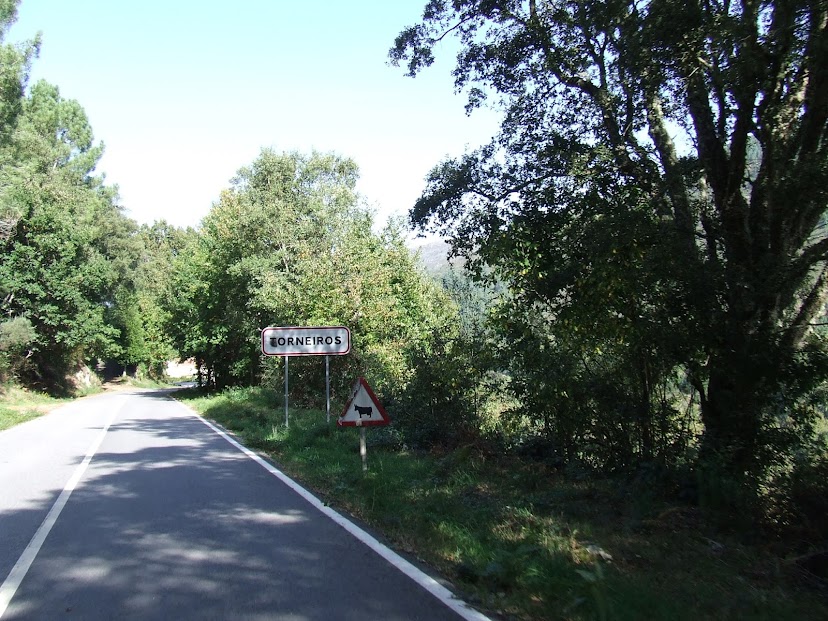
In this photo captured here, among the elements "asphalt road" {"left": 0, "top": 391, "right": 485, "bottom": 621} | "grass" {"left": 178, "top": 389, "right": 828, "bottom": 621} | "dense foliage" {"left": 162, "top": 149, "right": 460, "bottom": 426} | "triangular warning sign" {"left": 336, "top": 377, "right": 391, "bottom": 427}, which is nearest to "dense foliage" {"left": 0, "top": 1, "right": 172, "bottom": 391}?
"dense foliage" {"left": 162, "top": 149, "right": 460, "bottom": 426}

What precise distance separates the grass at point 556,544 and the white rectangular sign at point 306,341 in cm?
413

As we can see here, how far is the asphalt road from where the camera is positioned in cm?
463

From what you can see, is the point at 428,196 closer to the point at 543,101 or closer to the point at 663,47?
the point at 543,101

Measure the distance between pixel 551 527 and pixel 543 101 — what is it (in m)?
7.20

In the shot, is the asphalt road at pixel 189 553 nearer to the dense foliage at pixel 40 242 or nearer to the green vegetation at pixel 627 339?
the green vegetation at pixel 627 339

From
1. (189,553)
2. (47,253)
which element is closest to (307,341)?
(189,553)

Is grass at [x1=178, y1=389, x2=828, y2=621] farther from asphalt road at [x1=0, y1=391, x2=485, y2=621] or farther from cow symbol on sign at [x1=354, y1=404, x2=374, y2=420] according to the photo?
cow symbol on sign at [x1=354, y1=404, x2=374, y2=420]

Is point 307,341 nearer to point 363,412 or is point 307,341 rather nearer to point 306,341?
point 306,341

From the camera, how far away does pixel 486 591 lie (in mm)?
4930

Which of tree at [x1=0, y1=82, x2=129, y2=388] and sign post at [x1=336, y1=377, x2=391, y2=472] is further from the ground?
tree at [x1=0, y1=82, x2=129, y2=388]

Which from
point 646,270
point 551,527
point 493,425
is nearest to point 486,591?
point 551,527

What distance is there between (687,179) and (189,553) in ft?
26.9

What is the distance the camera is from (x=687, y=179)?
30.7 ft

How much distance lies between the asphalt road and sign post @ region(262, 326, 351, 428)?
354 cm
